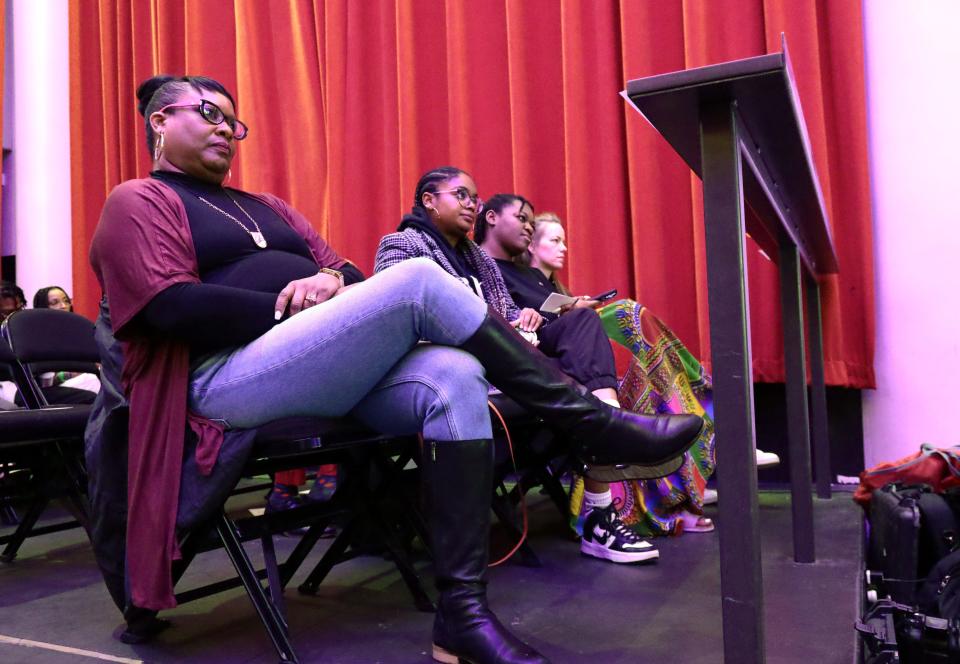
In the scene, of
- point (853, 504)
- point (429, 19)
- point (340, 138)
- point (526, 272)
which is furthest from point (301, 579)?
point (429, 19)

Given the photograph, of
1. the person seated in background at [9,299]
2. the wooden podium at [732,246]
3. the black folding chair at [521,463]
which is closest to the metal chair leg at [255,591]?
the black folding chair at [521,463]

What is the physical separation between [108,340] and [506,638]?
86cm

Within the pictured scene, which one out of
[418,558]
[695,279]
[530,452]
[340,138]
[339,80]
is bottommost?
[418,558]

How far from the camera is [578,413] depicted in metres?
1.26

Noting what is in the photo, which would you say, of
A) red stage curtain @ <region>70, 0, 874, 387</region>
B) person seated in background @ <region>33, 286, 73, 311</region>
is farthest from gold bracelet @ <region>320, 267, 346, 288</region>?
person seated in background @ <region>33, 286, 73, 311</region>

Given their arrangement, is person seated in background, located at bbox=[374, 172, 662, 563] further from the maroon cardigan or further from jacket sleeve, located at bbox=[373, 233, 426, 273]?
the maroon cardigan

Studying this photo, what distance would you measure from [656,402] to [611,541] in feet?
1.71

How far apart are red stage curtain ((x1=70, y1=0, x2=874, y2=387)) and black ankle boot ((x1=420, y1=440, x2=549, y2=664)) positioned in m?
1.62

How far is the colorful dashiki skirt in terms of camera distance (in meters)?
2.07

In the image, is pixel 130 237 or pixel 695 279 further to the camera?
pixel 695 279

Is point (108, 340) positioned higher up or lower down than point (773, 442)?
higher up

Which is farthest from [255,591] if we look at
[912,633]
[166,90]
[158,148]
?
[912,633]

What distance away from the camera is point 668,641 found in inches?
48.0

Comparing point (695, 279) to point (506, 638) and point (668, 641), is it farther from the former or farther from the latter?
point (506, 638)
